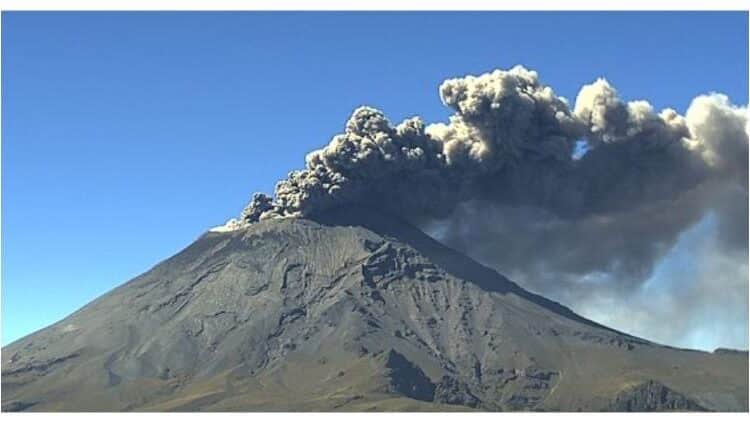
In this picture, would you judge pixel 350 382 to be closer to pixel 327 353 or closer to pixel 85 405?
pixel 327 353

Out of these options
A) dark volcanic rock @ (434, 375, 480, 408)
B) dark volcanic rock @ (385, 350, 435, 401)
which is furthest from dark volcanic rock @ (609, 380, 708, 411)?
dark volcanic rock @ (385, 350, 435, 401)

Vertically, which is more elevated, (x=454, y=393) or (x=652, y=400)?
(x=454, y=393)

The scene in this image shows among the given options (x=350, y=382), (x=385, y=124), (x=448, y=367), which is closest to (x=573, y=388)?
(x=448, y=367)

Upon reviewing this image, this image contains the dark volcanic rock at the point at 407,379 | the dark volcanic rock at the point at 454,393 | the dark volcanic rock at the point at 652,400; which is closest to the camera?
the dark volcanic rock at the point at 652,400

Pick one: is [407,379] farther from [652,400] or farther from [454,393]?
[652,400]

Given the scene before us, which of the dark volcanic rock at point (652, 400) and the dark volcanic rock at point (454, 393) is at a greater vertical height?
the dark volcanic rock at point (454, 393)

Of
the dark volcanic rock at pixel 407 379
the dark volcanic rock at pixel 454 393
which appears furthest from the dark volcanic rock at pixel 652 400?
the dark volcanic rock at pixel 407 379

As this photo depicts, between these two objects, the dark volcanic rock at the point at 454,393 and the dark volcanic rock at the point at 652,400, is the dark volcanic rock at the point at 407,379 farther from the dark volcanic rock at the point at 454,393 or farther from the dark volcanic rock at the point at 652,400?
the dark volcanic rock at the point at 652,400

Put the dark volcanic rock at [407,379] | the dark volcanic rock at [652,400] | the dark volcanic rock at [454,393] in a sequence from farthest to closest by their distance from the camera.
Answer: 1. the dark volcanic rock at [407,379]
2. the dark volcanic rock at [454,393]
3. the dark volcanic rock at [652,400]

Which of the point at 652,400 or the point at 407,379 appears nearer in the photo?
the point at 652,400

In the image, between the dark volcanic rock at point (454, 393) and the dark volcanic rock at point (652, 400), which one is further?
the dark volcanic rock at point (454, 393)

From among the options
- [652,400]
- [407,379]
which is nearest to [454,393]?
[407,379]
